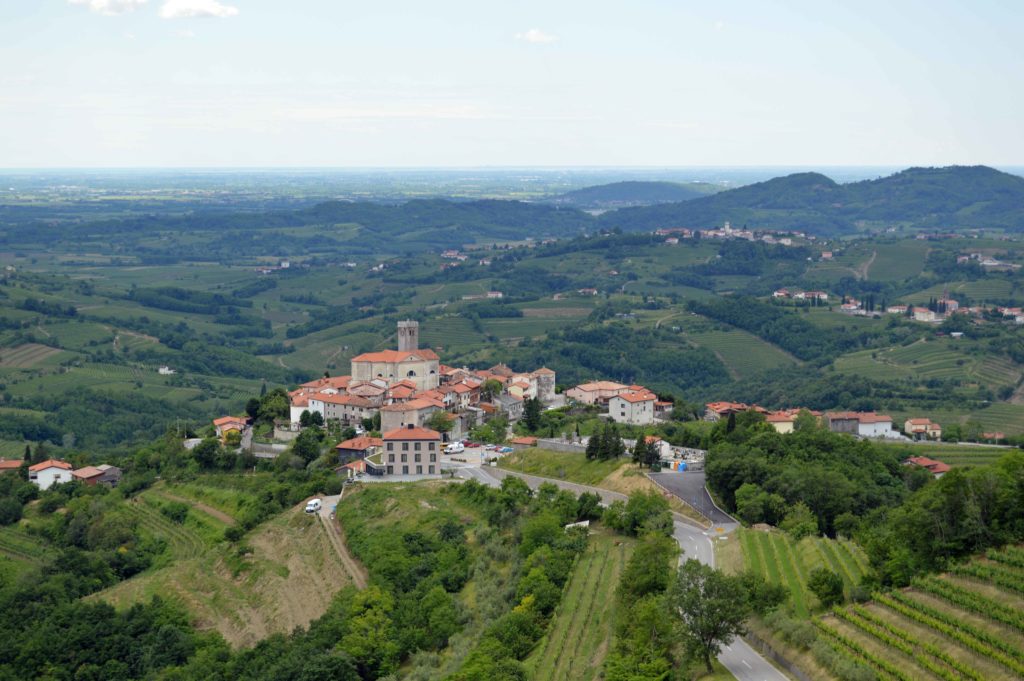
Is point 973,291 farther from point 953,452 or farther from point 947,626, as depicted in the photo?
point 947,626

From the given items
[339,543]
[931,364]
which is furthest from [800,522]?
[931,364]

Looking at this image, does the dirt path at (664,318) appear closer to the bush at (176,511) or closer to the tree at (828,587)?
the bush at (176,511)

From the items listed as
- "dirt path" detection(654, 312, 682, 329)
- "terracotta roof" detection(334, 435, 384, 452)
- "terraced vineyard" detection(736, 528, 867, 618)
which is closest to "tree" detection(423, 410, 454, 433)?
"terracotta roof" detection(334, 435, 384, 452)

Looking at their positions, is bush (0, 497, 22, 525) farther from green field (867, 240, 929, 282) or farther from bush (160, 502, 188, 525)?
green field (867, 240, 929, 282)

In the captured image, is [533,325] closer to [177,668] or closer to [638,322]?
[638,322]

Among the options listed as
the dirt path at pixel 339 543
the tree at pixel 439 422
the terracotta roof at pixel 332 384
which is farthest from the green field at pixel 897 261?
the dirt path at pixel 339 543

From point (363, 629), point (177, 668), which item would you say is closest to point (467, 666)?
point (363, 629)
